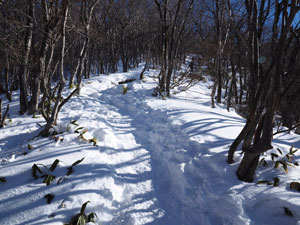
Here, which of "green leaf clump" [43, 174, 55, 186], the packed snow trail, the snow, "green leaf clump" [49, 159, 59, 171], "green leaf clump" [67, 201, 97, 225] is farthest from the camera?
"green leaf clump" [49, 159, 59, 171]

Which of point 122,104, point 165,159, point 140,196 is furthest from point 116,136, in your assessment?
point 122,104

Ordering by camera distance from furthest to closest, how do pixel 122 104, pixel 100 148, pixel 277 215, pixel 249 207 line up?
pixel 122 104 → pixel 100 148 → pixel 249 207 → pixel 277 215

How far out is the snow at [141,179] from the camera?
1.89 metres

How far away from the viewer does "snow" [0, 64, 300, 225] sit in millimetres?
1893

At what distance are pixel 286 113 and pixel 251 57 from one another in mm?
5565

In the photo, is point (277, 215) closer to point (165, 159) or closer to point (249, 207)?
point (249, 207)

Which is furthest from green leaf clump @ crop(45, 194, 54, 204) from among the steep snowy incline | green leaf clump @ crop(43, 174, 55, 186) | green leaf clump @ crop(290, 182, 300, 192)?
green leaf clump @ crop(290, 182, 300, 192)

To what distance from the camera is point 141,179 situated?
2.73 m

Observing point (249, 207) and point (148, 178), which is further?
point (148, 178)

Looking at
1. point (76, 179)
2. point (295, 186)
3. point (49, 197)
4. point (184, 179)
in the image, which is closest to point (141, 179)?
point (184, 179)

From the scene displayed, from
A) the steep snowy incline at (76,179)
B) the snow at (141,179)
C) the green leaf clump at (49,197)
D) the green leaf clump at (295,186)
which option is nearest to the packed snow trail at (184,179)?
the snow at (141,179)

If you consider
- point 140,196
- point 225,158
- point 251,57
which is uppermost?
point 251,57

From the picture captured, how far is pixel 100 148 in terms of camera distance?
322cm

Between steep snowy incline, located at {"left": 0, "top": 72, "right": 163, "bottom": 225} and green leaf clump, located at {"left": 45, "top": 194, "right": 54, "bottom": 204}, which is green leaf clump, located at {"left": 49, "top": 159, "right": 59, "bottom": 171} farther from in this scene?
green leaf clump, located at {"left": 45, "top": 194, "right": 54, "bottom": 204}
